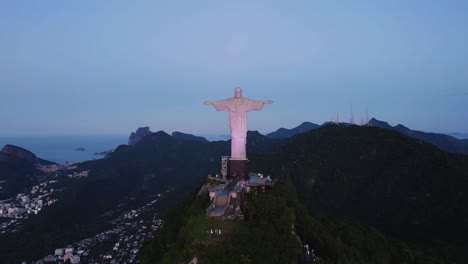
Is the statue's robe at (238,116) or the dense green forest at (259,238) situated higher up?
the statue's robe at (238,116)

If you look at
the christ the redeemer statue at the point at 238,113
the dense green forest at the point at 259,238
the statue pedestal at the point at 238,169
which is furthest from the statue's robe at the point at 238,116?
the dense green forest at the point at 259,238

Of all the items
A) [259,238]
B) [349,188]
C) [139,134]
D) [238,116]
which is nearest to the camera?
[259,238]

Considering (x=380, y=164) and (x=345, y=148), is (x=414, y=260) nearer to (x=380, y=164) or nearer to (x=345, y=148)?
(x=380, y=164)

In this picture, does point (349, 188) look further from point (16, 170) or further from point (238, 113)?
point (16, 170)

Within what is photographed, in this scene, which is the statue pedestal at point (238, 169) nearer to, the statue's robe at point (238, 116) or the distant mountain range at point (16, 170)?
the statue's robe at point (238, 116)

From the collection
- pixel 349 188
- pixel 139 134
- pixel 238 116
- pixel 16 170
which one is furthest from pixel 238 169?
pixel 139 134

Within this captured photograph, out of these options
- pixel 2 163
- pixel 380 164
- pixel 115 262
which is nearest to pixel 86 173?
pixel 2 163
